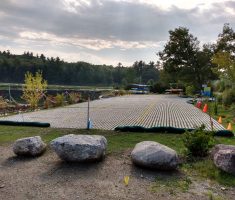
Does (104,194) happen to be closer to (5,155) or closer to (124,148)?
(124,148)

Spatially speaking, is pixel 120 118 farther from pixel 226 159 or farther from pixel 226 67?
pixel 226 67

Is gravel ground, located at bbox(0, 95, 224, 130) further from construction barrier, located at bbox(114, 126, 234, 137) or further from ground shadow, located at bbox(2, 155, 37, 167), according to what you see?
ground shadow, located at bbox(2, 155, 37, 167)

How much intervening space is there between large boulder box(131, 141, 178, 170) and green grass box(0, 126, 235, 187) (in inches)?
14.5

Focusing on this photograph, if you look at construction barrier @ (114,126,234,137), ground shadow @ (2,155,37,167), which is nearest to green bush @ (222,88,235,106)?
construction barrier @ (114,126,234,137)

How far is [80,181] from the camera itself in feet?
20.1

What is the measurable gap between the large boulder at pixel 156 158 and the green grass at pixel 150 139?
0.37 metres

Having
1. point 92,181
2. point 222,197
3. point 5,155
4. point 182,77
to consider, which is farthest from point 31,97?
point 182,77

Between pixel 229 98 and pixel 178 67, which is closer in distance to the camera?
pixel 229 98

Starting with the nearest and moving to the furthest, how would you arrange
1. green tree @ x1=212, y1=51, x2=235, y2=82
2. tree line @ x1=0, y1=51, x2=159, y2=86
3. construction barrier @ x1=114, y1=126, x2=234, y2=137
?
construction barrier @ x1=114, y1=126, x2=234, y2=137 → green tree @ x1=212, y1=51, x2=235, y2=82 → tree line @ x1=0, y1=51, x2=159, y2=86

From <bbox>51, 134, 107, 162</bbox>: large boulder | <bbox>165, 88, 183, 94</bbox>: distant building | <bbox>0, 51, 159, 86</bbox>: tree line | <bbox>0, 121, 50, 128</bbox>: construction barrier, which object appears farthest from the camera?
<bbox>0, 51, 159, 86</bbox>: tree line

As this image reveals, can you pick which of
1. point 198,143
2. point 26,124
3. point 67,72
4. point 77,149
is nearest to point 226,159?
point 198,143

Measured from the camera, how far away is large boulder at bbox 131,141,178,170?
6539 mm

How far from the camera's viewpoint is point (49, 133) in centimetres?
1041

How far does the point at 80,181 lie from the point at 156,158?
5.19 feet
